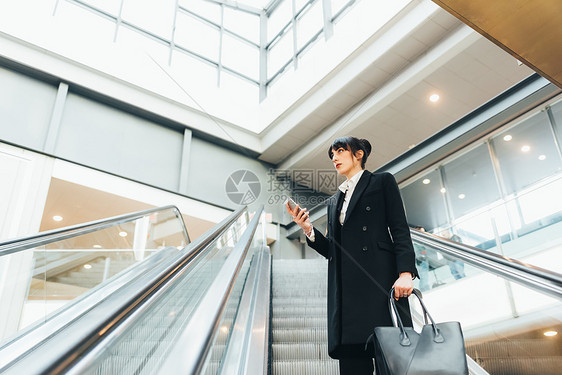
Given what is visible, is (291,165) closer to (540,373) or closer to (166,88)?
(166,88)

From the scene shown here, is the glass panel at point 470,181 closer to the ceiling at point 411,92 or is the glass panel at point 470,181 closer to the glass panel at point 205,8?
the ceiling at point 411,92

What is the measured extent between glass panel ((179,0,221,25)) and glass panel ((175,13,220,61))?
0.32 metres

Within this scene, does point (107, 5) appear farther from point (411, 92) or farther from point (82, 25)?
point (411, 92)

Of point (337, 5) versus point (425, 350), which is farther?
point (337, 5)

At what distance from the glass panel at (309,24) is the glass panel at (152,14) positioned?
178 inches

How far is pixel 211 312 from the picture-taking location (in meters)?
1.59

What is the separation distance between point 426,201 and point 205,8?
422 inches

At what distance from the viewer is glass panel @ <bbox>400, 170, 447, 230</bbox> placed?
1045 cm

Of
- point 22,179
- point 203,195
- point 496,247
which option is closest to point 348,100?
point 203,195

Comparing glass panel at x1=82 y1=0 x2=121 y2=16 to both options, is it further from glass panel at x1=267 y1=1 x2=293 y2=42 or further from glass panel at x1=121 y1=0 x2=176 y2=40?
glass panel at x1=267 y1=1 x2=293 y2=42

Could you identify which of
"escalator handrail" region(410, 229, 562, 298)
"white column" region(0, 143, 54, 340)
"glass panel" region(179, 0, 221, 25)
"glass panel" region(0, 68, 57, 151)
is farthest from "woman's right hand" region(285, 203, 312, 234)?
"glass panel" region(179, 0, 221, 25)

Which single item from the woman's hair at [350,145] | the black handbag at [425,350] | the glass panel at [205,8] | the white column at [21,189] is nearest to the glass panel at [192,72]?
the glass panel at [205,8]

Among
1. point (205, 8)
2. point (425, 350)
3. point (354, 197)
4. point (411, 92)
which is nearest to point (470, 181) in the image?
point (411, 92)

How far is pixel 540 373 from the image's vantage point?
2299 mm
